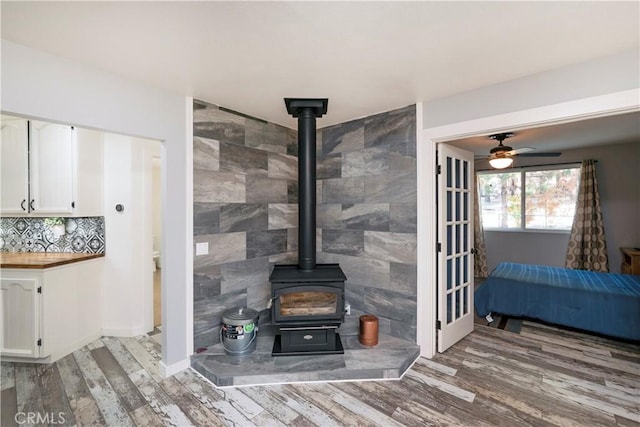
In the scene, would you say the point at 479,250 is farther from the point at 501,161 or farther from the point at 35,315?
the point at 35,315

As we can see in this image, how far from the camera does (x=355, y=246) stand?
3041 millimetres

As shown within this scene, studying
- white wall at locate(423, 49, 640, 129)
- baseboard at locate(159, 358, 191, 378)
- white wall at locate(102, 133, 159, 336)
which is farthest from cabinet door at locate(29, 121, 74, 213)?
white wall at locate(423, 49, 640, 129)

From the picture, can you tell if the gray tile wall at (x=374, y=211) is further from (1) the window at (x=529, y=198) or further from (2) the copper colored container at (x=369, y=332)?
(1) the window at (x=529, y=198)

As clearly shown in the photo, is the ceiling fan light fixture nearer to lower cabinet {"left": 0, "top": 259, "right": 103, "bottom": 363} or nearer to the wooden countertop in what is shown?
the wooden countertop

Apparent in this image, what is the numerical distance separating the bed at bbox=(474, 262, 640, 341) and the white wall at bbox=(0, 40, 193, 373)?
3.57 metres

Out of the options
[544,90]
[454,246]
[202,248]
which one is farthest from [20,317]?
[544,90]

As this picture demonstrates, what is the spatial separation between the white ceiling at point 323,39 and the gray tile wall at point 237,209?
0.58 m

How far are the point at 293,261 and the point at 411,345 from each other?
1574mm

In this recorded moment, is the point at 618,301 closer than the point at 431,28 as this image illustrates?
No

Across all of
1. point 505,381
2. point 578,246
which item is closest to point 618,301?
point 505,381

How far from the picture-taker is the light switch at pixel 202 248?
2465 millimetres

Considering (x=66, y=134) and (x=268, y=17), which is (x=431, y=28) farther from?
(x=66, y=134)

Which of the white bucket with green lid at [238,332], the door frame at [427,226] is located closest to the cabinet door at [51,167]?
the white bucket with green lid at [238,332]

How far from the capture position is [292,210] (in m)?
3.32
